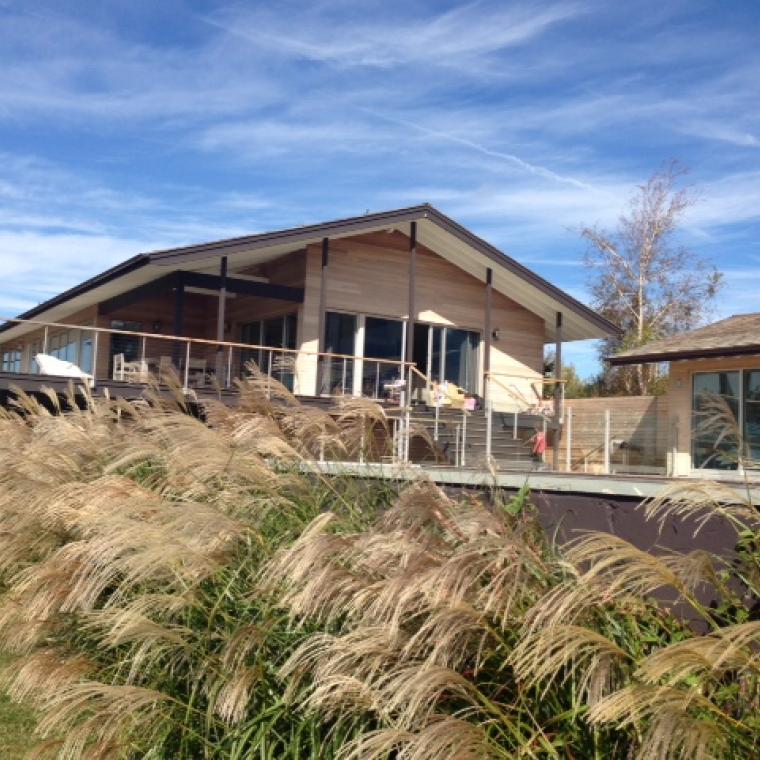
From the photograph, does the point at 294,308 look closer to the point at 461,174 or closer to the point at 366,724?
the point at 461,174

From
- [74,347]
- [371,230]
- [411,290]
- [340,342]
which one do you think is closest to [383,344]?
[340,342]

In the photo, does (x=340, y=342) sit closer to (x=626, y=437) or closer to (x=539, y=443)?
(x=539, y=443)

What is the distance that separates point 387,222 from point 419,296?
2.34 metres

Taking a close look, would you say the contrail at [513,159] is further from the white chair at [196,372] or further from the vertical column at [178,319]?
the white chair at [196,372]

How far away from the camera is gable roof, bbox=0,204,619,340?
19906 millimetres

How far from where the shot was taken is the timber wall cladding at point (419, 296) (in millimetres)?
22344

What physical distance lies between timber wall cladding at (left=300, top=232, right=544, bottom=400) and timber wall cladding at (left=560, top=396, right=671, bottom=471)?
2091 millimetres

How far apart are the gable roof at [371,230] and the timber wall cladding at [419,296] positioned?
0.36 meters

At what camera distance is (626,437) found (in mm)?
18094

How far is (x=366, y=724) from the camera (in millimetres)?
3240

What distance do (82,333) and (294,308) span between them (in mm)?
6220

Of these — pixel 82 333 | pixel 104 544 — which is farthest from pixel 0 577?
pixel 82 333

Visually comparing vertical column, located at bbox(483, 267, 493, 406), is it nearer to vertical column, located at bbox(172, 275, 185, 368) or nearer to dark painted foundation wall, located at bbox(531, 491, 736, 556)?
vertical column, located at bbox(172, 275, 185, 368)


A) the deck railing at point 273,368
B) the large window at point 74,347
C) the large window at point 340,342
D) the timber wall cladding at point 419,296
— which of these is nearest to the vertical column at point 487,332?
the timber wall cladding at point 419,296
